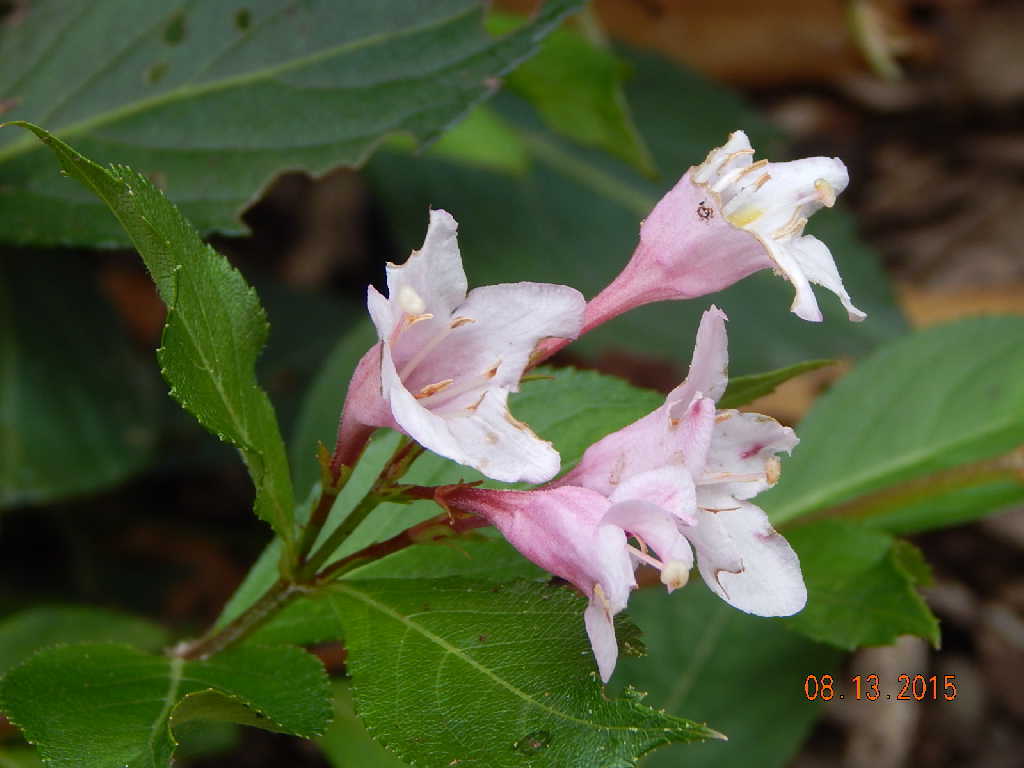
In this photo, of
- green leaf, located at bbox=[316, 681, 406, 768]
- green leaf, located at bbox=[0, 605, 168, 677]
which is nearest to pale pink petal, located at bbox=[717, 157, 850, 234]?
green leaf, located at bbox=[316, 681, 406, 768]

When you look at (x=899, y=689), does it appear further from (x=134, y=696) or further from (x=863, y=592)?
(x=134, y=696)

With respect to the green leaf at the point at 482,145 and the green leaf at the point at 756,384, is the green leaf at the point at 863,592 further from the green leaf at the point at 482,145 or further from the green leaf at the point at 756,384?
the green leaf at the point at 482,145

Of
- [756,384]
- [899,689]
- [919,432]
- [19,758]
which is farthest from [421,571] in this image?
[899,689]

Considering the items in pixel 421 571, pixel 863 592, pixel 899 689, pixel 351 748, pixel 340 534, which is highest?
pixel 340 534

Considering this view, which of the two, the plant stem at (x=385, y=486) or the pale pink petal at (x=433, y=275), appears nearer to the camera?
the pale pink petal at (x=433, y=275)

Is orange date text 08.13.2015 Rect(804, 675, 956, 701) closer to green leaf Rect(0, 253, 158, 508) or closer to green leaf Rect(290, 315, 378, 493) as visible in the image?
green leaf Rect(290, 315, 378, 493)

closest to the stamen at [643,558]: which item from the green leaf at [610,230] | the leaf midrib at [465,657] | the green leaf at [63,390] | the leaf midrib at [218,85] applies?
the leaf midrib at [465,657]
